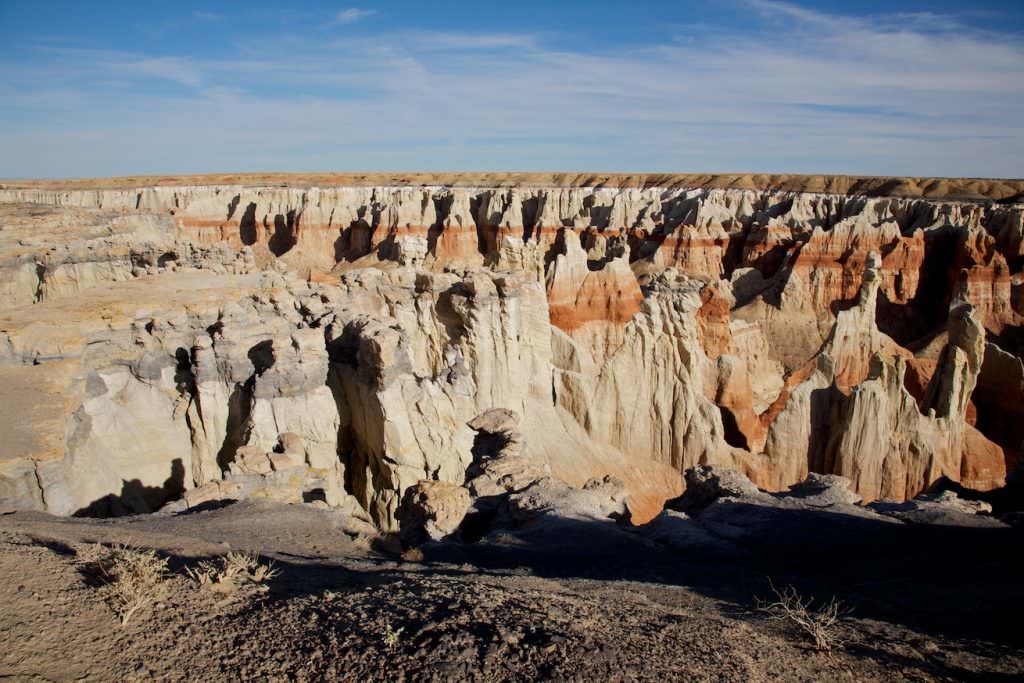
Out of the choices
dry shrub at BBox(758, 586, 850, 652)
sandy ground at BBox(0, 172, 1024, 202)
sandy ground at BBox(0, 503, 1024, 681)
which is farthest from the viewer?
sandy ground at BBox(0, 172, 1024, 202)

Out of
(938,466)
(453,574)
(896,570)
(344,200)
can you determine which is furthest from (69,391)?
(344,200)

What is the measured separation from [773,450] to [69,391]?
62.2 feet

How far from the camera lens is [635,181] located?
357 feet

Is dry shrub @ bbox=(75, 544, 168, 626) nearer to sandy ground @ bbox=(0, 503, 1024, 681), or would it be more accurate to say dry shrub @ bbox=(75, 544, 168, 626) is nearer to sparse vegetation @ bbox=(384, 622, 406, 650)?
sandy ground @ bbox=(0, 503, 1024, 681)

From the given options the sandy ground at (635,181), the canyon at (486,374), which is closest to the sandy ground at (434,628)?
the canyon at (486,374)

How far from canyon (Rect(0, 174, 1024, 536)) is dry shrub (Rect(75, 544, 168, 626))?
429 centimetres

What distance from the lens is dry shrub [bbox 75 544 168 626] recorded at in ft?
18.5

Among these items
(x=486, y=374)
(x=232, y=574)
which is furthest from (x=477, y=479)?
(x=232, y=574)

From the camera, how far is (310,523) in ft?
32.3

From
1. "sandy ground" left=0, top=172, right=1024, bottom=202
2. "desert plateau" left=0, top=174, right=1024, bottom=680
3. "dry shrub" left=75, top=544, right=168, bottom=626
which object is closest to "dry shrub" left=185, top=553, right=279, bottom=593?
"desert plateau" left=0, top=174, right=1024, bottom=680

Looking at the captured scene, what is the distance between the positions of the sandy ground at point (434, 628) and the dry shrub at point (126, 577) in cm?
10

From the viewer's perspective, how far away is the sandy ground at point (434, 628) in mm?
5172

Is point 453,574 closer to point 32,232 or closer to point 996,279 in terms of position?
point 32,232

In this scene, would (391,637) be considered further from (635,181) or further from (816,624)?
(635,181)
